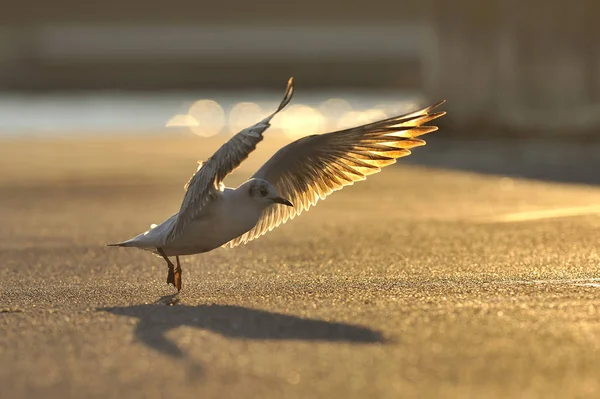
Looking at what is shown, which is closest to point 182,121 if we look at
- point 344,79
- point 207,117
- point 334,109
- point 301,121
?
point 207,117

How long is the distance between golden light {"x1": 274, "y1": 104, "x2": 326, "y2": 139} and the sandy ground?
1135 centimetres

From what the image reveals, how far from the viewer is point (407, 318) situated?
638cm

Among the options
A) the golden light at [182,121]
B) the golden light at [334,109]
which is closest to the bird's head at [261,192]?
the golden light at [334,109]

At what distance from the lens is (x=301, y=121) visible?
28562mm

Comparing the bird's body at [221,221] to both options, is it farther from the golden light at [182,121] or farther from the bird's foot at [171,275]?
the golden light at [182,121]

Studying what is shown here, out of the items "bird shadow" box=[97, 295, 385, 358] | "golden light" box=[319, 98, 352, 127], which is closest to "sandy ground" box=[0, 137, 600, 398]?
"bird shadow" box=[97, 295, 385, 358]

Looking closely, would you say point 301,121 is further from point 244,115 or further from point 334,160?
point 334,160

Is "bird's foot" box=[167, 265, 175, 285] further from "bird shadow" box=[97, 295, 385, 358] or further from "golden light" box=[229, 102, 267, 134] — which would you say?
"golden light" box=[229, 102, 267, 134]

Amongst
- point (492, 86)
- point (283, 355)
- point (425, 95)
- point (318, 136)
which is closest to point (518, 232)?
point (318, 136)

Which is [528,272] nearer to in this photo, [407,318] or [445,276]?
[445,276]

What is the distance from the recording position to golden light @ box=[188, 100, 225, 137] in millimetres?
26891

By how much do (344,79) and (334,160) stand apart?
41.9 m

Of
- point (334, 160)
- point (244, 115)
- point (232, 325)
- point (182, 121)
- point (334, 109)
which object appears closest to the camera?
point (232, 325)

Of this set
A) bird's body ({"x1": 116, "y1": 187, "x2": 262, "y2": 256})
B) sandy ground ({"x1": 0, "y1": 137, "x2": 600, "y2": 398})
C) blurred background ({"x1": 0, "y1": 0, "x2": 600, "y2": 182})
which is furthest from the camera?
blurred background ({"x1": 0, "y1": 0, "x2": 600, "y2": 182})
